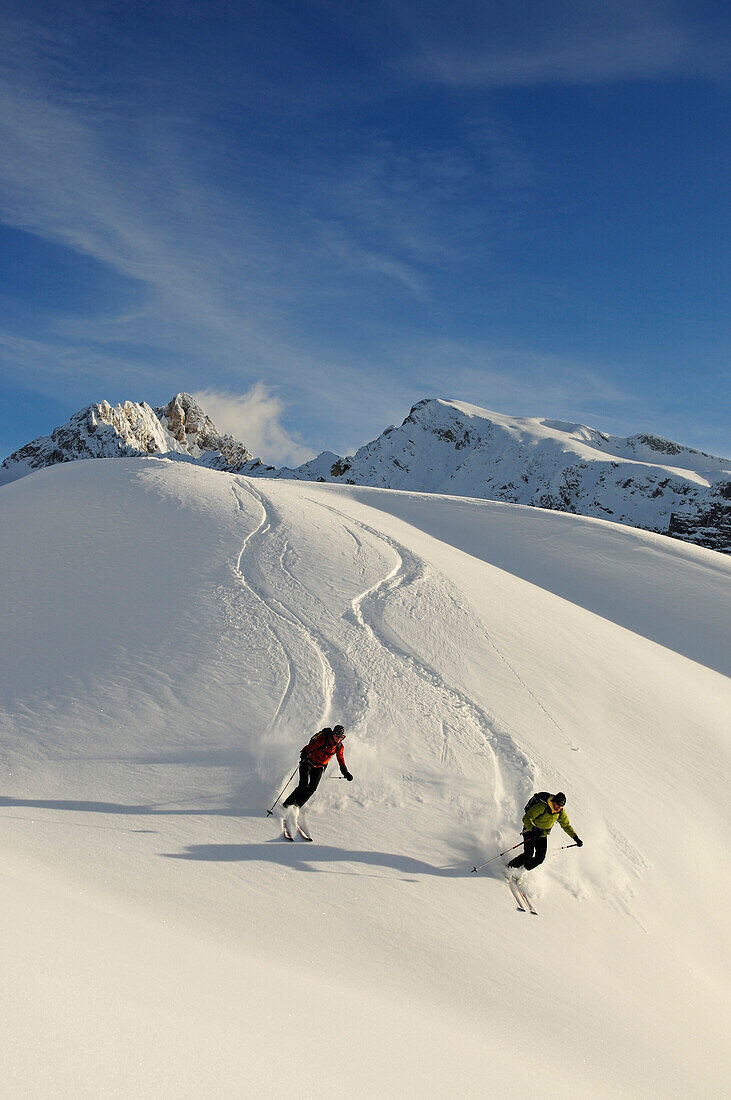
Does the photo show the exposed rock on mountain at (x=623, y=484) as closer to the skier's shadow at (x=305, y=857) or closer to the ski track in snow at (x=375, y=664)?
the ski track in snow at (x=375, y=664)

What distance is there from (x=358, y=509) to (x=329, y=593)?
35.2 ft

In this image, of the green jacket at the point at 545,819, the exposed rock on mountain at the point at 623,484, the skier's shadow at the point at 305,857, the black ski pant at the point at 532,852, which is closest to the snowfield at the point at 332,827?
the skier's shadow at the point at 305,857

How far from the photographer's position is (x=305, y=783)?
824 cm

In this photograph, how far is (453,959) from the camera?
254 inches

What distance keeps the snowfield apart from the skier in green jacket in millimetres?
Result: 342

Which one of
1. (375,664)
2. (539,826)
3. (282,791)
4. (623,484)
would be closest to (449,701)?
(375,664)

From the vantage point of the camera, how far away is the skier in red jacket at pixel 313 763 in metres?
8.19

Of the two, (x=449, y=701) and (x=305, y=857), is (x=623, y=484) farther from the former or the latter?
(x=305, y=857)

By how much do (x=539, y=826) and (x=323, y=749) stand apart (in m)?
2.99

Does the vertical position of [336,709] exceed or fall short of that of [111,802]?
it exceeds it

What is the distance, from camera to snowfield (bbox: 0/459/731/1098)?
15.4 ft

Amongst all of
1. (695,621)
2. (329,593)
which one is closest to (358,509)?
(329,593)

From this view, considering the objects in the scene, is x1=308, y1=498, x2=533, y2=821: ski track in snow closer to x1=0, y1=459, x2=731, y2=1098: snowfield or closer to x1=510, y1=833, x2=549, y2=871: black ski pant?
x1=0, y1=459, x2=731, y2=1098: snowfield

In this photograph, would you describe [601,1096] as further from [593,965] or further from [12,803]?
[12,803]
